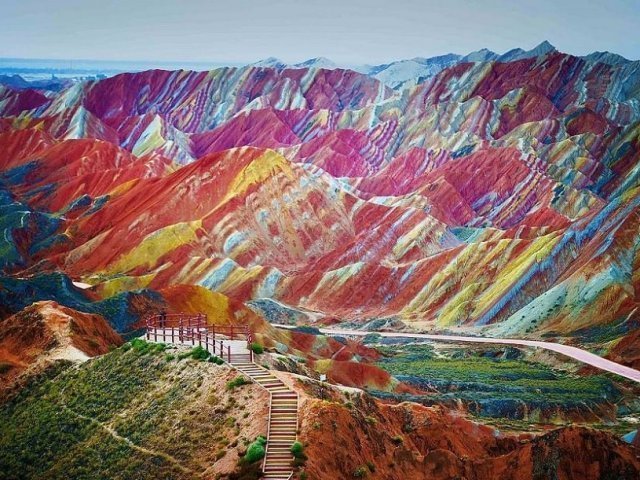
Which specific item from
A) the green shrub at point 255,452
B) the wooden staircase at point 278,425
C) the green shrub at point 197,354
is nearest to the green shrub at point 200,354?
the green shrub at point 197,354

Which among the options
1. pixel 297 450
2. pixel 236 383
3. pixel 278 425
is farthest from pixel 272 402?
pixel 297 450

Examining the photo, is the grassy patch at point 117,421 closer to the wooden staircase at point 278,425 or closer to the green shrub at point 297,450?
the wooden staircase at point 278,425

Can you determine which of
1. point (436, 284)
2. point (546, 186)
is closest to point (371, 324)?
point (436, 284)

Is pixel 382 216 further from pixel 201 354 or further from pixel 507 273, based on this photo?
pixel 201 354

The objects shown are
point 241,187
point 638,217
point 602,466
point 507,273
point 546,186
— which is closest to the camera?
point 602,466

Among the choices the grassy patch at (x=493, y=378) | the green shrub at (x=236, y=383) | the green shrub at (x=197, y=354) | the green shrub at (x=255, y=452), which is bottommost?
the grassy patch at (x=493, y=378)

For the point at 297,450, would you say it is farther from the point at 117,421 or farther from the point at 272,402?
the point at 117,421

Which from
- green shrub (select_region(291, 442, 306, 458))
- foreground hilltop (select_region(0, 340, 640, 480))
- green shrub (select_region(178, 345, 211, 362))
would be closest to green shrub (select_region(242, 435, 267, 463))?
foreground hilltop (select_region(0, 340, 640, 480))
